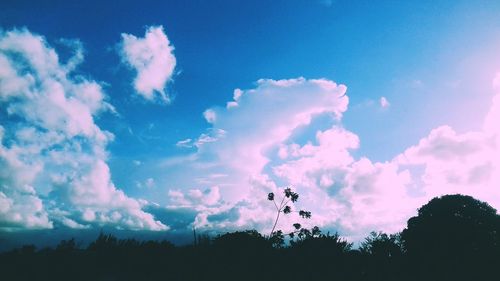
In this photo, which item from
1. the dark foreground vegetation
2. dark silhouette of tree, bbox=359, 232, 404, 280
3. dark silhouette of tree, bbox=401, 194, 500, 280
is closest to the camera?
the dark foreground vegetation

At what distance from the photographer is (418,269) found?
23.3 m

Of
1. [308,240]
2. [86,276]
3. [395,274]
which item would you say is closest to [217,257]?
[86,276]

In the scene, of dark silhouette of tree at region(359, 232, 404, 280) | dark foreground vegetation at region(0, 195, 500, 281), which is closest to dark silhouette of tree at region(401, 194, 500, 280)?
dark foreground vegetation at region(0, 195, 500, 281)

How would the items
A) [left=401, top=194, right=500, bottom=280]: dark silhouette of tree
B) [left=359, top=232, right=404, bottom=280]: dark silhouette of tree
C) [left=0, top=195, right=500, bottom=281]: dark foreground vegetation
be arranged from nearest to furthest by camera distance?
[left=0, top=195, right=500, bottom=281]: dark foreground vegetation < [left=359, top=232, right=404, bottom=280]: dark silhouette of tree < [left=401, top=194, right=500, bottom=280]: dark silhouette of tree

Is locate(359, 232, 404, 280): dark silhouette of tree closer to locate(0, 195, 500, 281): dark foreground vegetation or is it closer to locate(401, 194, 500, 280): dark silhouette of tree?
locate(0, 195, 500, 281): dark foreground vegetation

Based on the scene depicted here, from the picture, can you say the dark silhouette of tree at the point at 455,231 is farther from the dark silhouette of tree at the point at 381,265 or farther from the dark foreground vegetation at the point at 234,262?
the dark silhouette of tree at the point at 381,265

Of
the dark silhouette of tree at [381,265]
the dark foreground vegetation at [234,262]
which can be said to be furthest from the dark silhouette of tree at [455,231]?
the dark silhouette of tree at [381,265]

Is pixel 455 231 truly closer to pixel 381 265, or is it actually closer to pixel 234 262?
pixel 381 265

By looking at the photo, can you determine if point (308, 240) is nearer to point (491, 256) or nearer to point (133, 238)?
point (133, 238)

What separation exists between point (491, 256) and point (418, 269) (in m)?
10.9

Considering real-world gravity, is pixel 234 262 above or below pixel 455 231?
below

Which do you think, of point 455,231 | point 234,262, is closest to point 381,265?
point 234,262

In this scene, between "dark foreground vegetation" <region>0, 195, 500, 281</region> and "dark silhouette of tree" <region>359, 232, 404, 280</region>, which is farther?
"dark silhouette of tree" <region>359, 232, 404, 280</region>

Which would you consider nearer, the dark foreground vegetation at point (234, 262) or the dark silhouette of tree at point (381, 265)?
the dark foreground vegetation at point (234, 262)
